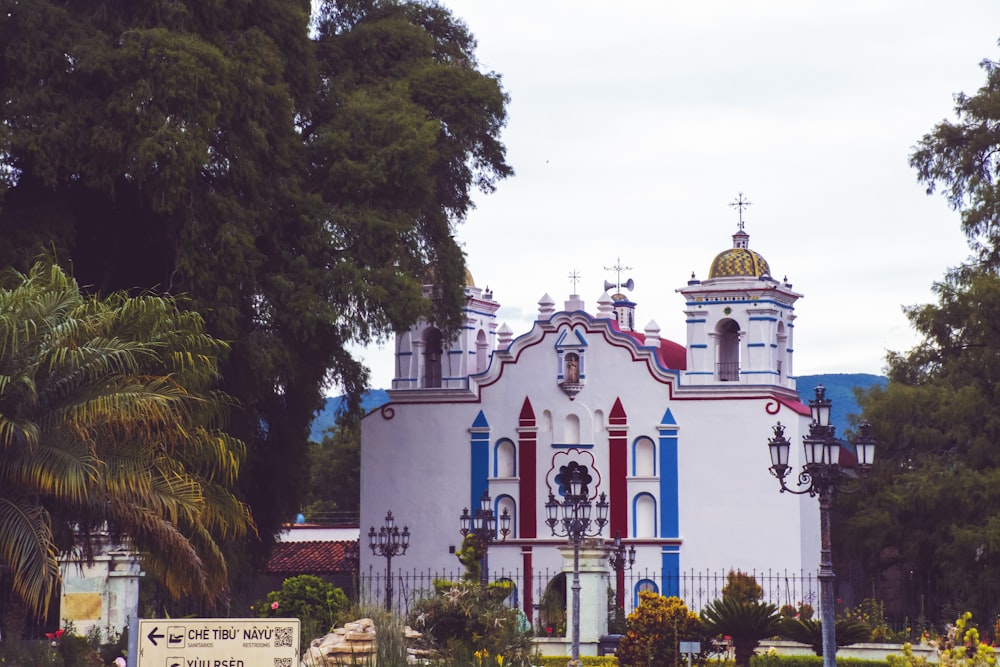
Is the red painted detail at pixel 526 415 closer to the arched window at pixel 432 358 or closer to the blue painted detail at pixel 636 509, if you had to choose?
the arched window at pixel 432 358

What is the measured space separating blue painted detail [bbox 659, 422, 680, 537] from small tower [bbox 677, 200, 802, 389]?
1.36 meters

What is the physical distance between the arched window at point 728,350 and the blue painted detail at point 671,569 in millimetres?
4004

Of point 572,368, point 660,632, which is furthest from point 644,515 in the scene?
point 660,632

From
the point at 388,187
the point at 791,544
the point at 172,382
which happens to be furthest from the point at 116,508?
the point at 791,544

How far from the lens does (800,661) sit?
2138 centimetres

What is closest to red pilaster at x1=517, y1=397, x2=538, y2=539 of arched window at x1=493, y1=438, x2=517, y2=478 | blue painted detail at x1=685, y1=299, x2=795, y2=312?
arched window at x1=493, y1=438, x2=517, y2=478

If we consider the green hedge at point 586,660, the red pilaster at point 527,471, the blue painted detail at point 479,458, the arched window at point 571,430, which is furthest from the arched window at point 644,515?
the green hedge at point 586,660

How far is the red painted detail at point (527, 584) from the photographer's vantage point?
35094mm

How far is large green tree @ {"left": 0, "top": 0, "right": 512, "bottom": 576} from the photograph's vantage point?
24359mm

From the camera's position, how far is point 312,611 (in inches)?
792

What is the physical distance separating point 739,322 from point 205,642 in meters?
26.3

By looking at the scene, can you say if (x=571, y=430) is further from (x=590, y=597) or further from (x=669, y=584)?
(x=590, y=597)

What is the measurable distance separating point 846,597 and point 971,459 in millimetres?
6012

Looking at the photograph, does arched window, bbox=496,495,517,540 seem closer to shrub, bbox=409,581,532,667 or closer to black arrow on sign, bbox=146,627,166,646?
shrub, bbox=409,581,532,667
